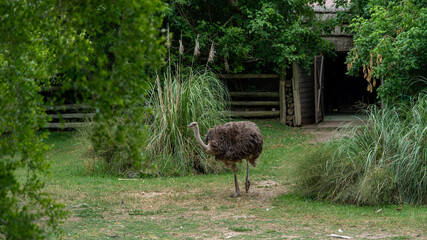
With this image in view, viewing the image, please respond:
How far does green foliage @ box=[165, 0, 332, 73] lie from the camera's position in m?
15.4

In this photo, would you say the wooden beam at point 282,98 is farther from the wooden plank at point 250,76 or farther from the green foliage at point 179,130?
the green foliage at point 179,130

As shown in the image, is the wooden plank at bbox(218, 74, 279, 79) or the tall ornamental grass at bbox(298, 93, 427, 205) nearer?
the tall ornamental grass at bbox(298, 93, 427, 205)

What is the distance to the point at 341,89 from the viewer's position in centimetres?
2188

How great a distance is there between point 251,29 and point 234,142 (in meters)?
8.16

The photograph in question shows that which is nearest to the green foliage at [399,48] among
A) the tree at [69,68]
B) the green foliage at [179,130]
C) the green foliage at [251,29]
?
the green foliage at [179,130]

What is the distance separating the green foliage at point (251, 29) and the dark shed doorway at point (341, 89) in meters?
4.76

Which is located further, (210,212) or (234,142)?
(234,142)

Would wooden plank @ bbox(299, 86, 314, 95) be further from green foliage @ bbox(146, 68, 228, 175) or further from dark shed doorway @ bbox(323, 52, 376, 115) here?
green foliage @ bbox(146, 68, 228, 175)

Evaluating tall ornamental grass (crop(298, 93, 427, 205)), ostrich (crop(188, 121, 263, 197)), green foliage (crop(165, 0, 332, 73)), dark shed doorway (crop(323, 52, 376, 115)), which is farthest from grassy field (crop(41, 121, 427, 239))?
dark shed doorway (crop(323, 52, 376, 115))

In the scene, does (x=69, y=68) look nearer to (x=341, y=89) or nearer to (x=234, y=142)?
(x=234, y=142)

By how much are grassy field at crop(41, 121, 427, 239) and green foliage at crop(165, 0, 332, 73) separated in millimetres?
5783

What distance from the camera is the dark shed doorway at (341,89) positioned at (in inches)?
847

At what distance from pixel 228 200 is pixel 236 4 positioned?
926 cm

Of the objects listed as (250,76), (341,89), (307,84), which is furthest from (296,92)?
(341,89)
